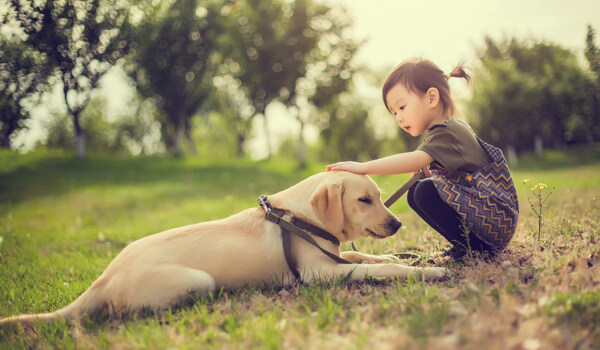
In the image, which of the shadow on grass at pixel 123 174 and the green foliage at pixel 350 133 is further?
the green foliage at pixel 350 133

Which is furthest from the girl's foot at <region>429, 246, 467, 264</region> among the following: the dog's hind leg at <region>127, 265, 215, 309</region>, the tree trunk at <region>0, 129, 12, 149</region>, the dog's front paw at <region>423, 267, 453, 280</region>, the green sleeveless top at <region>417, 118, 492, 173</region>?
the tree trunk at <region>0, 129, 12, 149</region>

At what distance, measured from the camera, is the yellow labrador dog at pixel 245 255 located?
119 inches

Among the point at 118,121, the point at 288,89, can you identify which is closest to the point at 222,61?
the point at 288,89

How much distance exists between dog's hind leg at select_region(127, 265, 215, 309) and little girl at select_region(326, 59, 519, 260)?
170 cm

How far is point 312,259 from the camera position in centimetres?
346

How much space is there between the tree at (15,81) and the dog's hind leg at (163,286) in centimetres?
819

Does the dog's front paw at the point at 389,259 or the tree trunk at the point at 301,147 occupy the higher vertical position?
the tree trunk at the point at 301,147

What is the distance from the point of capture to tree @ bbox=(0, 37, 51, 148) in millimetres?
8648

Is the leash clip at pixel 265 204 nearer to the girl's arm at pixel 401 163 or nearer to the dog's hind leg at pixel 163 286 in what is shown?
the dog's hind leg at pixel 163 286

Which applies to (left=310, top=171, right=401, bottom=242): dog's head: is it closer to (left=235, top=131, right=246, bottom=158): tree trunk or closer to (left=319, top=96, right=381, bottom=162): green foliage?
(left=319, top=96, right=381, bottom=162): green foliage

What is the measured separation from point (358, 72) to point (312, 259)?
76.5 feet

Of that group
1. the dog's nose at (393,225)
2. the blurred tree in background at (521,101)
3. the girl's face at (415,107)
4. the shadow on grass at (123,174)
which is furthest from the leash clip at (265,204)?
the blurred tree in background at (521,101)

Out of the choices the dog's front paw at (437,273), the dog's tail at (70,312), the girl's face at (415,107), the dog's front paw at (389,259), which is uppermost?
the girl's face at (415,107)

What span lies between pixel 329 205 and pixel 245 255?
34.9 inches
